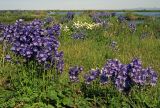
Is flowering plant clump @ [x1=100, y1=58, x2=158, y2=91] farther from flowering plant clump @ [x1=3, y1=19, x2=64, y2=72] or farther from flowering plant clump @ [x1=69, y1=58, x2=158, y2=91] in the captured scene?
flowering plant clump @ [x1=3, y1=19, x2=64, y2=72]

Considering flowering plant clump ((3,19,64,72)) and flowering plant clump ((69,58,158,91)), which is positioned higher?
flowering plant clump ((3,19,64,72))

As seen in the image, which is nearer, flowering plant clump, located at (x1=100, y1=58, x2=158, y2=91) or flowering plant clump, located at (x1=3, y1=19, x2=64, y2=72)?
flowering plant clump, located at (x1=100, y1=58, x2=158, y2=91)

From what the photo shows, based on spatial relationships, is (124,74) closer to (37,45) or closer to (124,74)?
(124,74)

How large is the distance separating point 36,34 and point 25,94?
1.06 meters

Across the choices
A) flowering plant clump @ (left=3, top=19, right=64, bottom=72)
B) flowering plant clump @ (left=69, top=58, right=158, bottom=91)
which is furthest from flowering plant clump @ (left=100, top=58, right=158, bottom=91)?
flowering plant clump @ (left=3, top=19, right=64, bottom=72)

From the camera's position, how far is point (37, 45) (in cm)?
640

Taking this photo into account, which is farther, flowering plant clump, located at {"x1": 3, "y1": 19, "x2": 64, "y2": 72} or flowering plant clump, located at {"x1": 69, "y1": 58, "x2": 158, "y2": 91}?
flowering plant clump, located at {"x1": 3, "y1": 19, "x2": 64, "y2": 72}

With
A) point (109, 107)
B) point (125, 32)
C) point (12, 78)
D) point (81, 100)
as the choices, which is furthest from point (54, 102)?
point (125, 32)

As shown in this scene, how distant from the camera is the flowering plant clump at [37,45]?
20.9ft

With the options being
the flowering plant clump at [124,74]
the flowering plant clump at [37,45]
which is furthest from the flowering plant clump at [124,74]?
the flowering plant clump at [37,45]

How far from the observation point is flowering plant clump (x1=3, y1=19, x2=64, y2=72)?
636 centimetres

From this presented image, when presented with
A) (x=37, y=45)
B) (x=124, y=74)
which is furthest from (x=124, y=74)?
(x=37, y=45)

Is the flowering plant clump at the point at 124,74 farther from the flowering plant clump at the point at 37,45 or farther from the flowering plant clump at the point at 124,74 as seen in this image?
the flowering plant clump at the point at 37,45

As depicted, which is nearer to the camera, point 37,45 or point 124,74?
point 124,74
